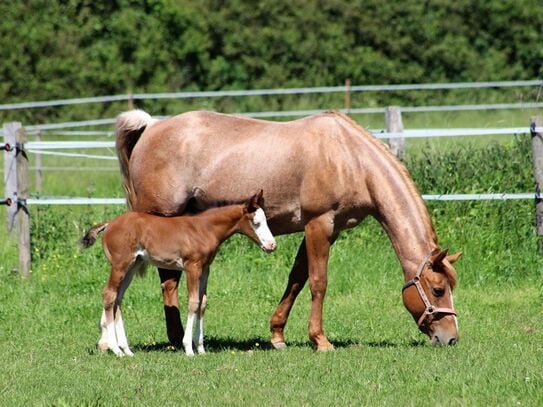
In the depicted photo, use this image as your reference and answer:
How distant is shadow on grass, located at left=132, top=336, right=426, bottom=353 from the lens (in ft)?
29.7

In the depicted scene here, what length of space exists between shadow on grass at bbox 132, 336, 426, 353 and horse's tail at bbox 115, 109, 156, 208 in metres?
1.31

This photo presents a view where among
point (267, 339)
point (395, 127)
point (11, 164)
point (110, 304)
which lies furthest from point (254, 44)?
point (110, 304)

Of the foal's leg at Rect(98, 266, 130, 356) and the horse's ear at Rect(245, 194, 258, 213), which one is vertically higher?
the horse's ear at Rect(245, 194, 258, 213)

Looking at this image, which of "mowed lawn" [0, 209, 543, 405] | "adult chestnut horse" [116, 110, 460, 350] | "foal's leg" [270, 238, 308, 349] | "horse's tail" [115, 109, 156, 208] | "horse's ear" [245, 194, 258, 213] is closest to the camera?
"mowed lawn" [0, 209, 543, 405]

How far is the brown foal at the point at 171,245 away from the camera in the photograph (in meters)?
8.77

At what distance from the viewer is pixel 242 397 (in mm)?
7051

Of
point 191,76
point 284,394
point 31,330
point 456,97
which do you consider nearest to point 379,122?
point 456,97

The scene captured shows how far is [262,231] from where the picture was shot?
8.69m

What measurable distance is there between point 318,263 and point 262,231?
580mm

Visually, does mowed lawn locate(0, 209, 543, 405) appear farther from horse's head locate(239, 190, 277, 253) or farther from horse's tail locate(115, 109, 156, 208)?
horse's tail locate(115, 109, 156, 208)

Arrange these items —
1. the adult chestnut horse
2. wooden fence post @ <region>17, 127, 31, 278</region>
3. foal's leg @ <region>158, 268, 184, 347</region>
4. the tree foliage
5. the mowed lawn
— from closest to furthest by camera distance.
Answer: the mowed lawn < the adult chestnut horse < foal's leg @ <region>158, 268, 184, 347</region> < wooden fence post @ <region>17, 127, 31, 278</region> < the tree foliage

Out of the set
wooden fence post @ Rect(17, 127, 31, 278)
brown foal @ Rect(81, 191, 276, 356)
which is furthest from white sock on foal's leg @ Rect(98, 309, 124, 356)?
wooden fence post @ Rect(17, 127, 31, 278)

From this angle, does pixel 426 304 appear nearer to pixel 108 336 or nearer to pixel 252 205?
pixel 252 205

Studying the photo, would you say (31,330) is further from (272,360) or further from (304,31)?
(304,31)
